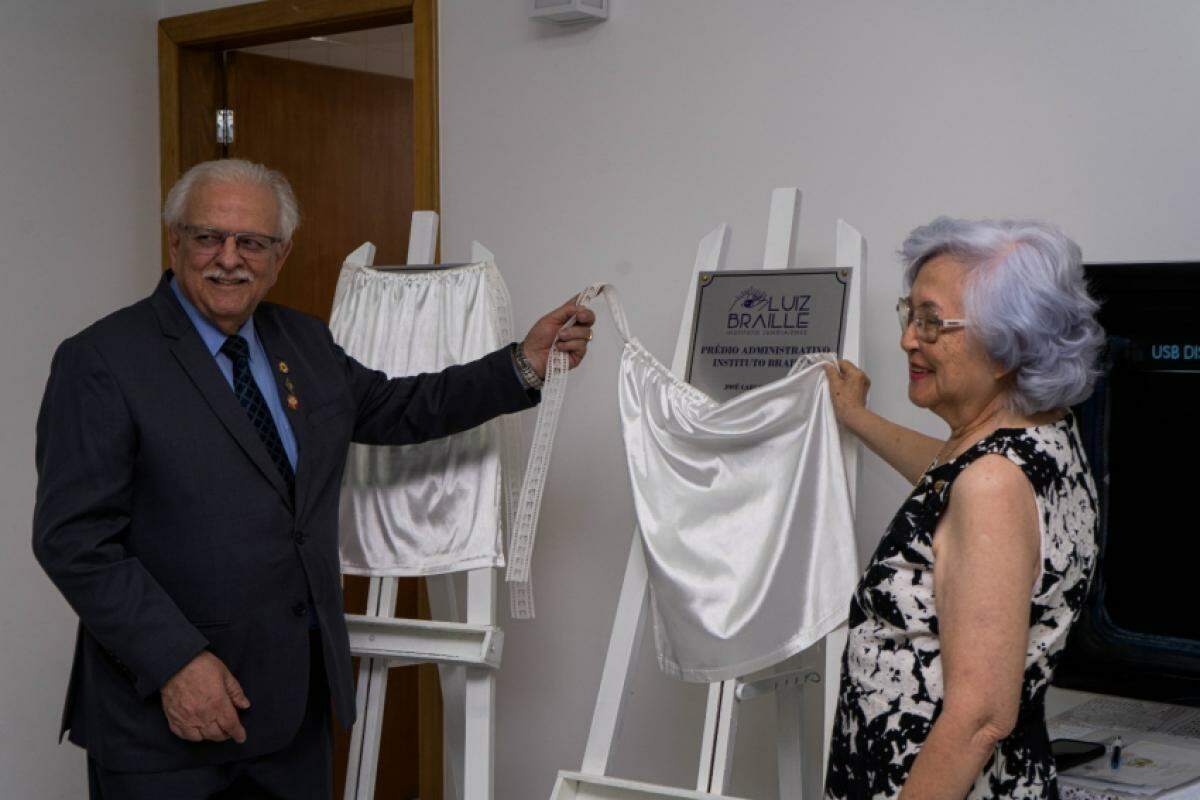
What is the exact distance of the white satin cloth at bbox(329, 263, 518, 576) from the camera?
2.38 meters

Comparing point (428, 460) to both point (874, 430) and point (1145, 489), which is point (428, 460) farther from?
point (1145, 489)

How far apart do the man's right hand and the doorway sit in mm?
1455

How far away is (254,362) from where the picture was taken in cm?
213

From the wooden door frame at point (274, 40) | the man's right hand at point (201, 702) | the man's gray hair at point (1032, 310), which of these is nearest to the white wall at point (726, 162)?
the wooden door frame at point (274, 40)

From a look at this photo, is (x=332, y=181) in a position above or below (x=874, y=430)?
above

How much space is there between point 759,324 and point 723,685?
1.90ft

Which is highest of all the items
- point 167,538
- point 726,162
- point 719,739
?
point 726,162

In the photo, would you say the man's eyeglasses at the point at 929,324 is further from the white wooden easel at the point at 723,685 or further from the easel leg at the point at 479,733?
the easel leg at the point at 479,733

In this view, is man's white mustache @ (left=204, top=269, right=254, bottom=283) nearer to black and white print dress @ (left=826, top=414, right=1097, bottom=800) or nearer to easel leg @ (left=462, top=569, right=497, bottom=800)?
easel leg @ (left=462, top=569, right=497, bottom=800)

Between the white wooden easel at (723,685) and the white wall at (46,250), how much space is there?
174 cm

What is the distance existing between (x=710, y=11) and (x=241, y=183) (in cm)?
105

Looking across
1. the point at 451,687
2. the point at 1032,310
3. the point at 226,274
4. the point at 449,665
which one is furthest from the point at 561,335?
the point at 1032,310

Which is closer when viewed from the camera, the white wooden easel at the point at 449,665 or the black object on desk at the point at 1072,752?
the black object on desk at the point at 1072,752

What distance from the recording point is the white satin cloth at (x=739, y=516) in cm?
195
